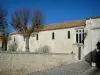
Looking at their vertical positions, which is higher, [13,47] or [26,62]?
[13,47]

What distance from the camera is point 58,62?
2248 centimetres

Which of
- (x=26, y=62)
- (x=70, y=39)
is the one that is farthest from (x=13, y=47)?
(x=26, y=62)

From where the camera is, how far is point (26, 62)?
Answer: 17219 millimetres

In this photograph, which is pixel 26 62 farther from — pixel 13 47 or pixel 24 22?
pixel 13 47

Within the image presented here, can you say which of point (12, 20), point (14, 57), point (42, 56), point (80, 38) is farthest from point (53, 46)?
point (14, 57)

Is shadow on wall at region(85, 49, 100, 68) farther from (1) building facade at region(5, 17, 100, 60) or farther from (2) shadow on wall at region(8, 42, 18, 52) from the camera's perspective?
(2) shadow on wall at region(8, 42, 18, 52)

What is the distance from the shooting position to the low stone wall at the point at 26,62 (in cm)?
1482

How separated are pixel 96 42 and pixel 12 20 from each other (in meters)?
14.6

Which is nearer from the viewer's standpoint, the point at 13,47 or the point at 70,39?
the point at 70,39

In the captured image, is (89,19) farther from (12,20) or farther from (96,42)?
(12,20)

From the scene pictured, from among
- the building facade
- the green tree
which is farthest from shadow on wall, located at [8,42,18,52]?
the green tree

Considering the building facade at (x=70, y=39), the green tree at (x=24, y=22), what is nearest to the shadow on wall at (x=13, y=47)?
the building facade at (x=70, y=39)

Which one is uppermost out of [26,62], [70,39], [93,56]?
[70,39]

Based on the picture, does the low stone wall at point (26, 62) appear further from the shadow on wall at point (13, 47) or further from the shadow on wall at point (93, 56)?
the shadow on wall at point (13, 47)
